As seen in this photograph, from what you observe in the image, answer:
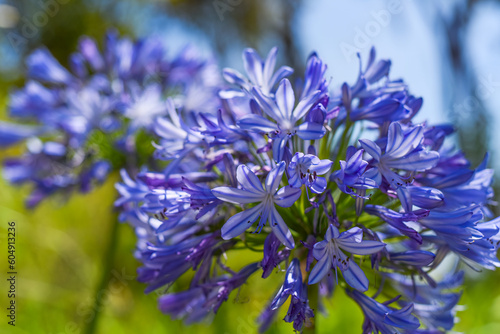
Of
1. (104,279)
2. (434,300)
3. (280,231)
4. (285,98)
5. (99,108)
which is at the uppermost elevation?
(285,98)

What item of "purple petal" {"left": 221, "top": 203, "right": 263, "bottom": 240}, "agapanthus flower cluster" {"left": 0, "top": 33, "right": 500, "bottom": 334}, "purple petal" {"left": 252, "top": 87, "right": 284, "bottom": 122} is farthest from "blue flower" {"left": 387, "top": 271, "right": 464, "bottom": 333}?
"purple petal" {"left": 252, "top": 87, "right": 284, "bottom": 122}

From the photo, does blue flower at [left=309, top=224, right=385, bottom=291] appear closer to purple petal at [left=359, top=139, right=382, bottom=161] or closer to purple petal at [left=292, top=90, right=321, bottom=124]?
purple petal at [left=359, top=139, right=382, bottom=161]

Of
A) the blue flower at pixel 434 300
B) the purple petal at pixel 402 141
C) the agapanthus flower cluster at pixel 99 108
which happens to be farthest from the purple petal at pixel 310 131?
the agapanthus flower cluster at pixel 99 108

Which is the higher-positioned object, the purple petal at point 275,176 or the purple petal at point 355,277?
the purple petal at point 275,176

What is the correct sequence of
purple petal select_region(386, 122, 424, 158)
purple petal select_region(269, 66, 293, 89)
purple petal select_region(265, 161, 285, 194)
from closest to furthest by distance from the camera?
1. purple petal select_region(265, 161, 285, 194)
2. purple petal select_region(386, 122, 424, 158)
3. purple petal select_region(269, 66, 293, 89)

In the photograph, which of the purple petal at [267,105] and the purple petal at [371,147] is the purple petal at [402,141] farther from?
the purple petal at [267,105]

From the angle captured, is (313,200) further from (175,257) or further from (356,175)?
(175,257)

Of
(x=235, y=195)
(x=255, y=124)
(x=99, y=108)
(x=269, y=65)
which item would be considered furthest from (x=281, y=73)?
(x=99, y=108)
